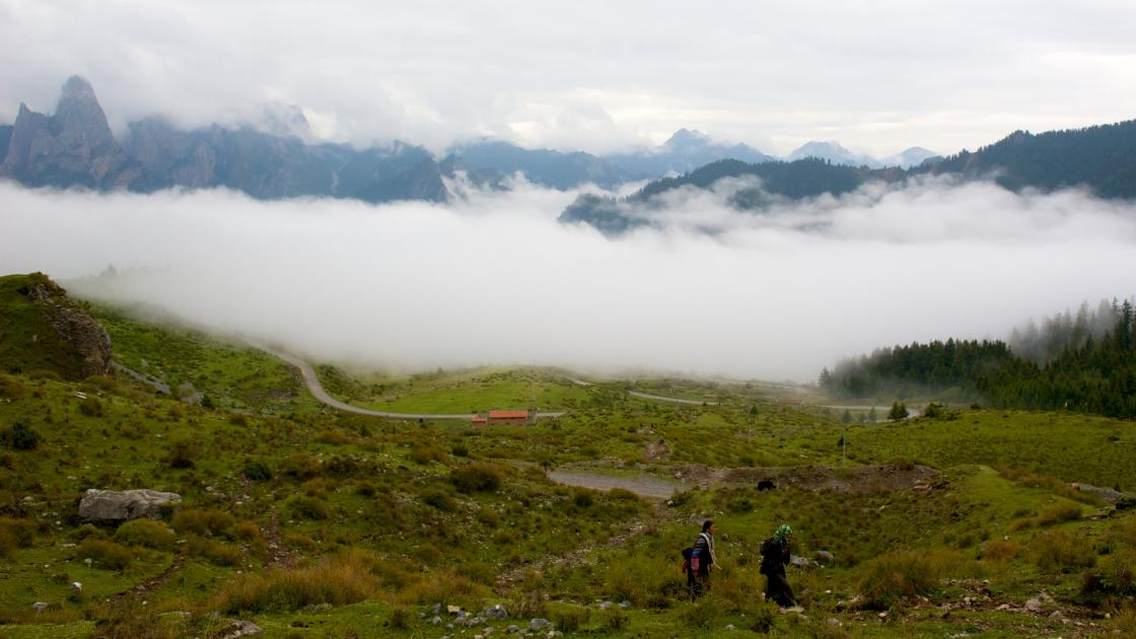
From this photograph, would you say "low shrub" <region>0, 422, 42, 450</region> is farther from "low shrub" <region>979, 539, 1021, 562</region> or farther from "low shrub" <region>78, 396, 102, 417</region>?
"low shrub" <region>979, 539, 1021, 562</region>

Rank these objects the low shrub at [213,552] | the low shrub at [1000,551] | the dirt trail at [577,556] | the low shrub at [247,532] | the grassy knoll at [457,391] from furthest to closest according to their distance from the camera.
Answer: the grassy knoll at [457,391], the dirt trail at [577,556], the low shrub at [247,532], the low shrub at [1000,551], the low shrub at [213,552]

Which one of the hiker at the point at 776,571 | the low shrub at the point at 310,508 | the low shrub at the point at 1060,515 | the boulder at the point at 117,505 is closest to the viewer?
the hiker at the point at 776,571

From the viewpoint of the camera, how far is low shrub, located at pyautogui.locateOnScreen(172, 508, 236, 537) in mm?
24625

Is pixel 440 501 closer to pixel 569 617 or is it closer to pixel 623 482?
pixel 569 617

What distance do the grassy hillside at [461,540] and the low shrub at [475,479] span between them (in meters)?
0.10

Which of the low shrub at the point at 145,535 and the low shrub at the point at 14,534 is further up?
the low shrub at the point at 14,534

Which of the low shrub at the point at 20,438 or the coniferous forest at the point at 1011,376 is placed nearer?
the low shrub at the point at 20,438

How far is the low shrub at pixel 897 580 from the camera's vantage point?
65.0 ft

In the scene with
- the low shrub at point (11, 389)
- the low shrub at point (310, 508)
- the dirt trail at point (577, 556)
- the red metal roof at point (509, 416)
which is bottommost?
the red metal roof at point (509, 416)

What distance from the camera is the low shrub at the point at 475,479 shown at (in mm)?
35344

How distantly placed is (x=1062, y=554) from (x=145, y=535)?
2880 centimetres

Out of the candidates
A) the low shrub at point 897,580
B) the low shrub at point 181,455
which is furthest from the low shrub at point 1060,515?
the low shrub at point 181,455

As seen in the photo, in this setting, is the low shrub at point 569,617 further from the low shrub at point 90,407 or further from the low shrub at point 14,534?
the low shrub at point 90,407

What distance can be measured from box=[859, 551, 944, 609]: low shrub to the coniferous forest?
95510 millimetres
